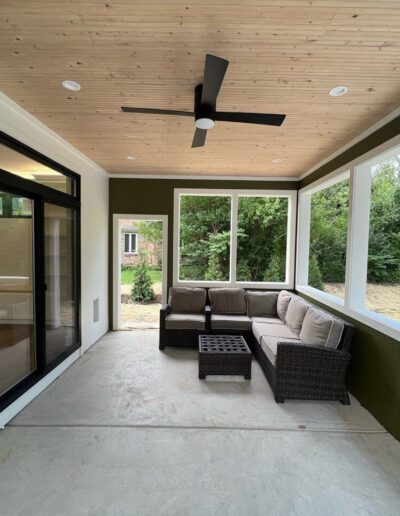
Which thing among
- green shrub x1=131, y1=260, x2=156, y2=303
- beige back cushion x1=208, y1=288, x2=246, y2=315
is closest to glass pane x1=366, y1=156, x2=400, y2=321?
beige back cushion x1=208, y1=288, x2=246, y2=315

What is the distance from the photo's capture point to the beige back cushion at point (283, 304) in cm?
446

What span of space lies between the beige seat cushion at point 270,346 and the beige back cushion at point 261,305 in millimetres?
1125

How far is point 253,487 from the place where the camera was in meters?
1.89

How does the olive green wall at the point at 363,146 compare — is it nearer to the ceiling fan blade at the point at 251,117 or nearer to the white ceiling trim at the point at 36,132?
the ceiling fan blade at the point at 251,117

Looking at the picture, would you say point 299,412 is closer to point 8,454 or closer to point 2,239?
point 8,454

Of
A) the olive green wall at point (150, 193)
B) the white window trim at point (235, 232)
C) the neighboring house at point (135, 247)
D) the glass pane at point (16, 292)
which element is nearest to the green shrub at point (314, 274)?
the white window trim at point (235, 232)

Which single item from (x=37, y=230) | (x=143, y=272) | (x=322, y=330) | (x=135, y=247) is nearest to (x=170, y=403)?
(x=322, y=330)

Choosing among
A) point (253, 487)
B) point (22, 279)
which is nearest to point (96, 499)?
point (253, 487)

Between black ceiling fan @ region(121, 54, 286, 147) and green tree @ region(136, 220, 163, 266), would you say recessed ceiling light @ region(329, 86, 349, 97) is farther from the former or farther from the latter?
green tree @ region(136, 220, 163, 266)

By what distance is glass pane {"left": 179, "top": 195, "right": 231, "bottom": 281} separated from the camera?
18.1 feet

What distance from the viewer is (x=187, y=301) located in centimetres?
481

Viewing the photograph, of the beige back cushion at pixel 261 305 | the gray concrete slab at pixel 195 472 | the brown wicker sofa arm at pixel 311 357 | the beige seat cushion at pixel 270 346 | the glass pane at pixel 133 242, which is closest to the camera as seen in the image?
the gray concrete slab at pixel 195 472

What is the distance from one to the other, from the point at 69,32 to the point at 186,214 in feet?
13.1

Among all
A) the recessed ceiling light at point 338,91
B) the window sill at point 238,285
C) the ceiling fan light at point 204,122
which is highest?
the recessed ceiling light at point 338,91
